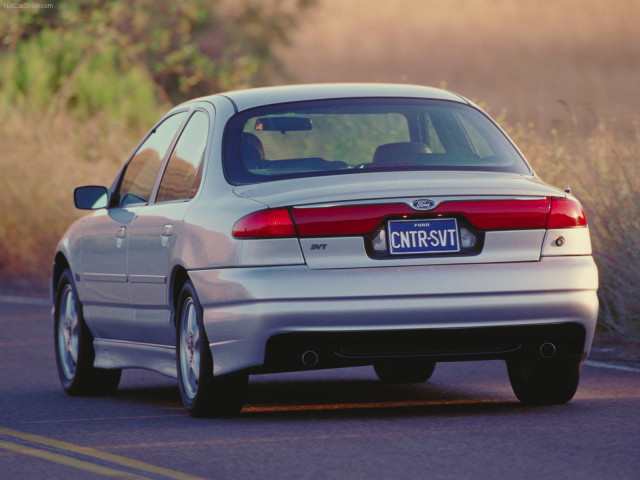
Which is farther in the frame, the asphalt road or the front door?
the front door

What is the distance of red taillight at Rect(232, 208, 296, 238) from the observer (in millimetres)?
8008

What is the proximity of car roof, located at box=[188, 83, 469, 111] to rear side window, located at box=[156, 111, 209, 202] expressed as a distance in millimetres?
201

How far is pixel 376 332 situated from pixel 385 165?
1.08 metres

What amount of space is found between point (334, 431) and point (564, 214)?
1.57 meters

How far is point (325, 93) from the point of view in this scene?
9305 millimetres

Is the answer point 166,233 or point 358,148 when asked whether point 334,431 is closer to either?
point 166,233

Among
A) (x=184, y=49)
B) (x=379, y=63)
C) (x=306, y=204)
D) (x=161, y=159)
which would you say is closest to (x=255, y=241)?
(x=306, y=204)

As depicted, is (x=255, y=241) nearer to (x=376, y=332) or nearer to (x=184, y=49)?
(x=376, y=332)

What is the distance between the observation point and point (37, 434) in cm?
843

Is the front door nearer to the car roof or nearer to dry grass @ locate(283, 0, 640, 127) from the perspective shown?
the car roof

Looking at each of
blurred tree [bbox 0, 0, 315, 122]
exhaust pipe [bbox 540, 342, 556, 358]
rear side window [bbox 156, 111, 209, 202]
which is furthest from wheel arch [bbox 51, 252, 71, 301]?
blurred tree [bbox 0, 0, 315, 122]

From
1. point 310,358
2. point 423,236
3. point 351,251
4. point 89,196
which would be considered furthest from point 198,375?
point 89,196

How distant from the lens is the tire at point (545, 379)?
8.80 m

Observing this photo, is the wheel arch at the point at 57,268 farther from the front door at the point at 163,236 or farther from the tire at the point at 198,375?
the tire at the point at 198,375
